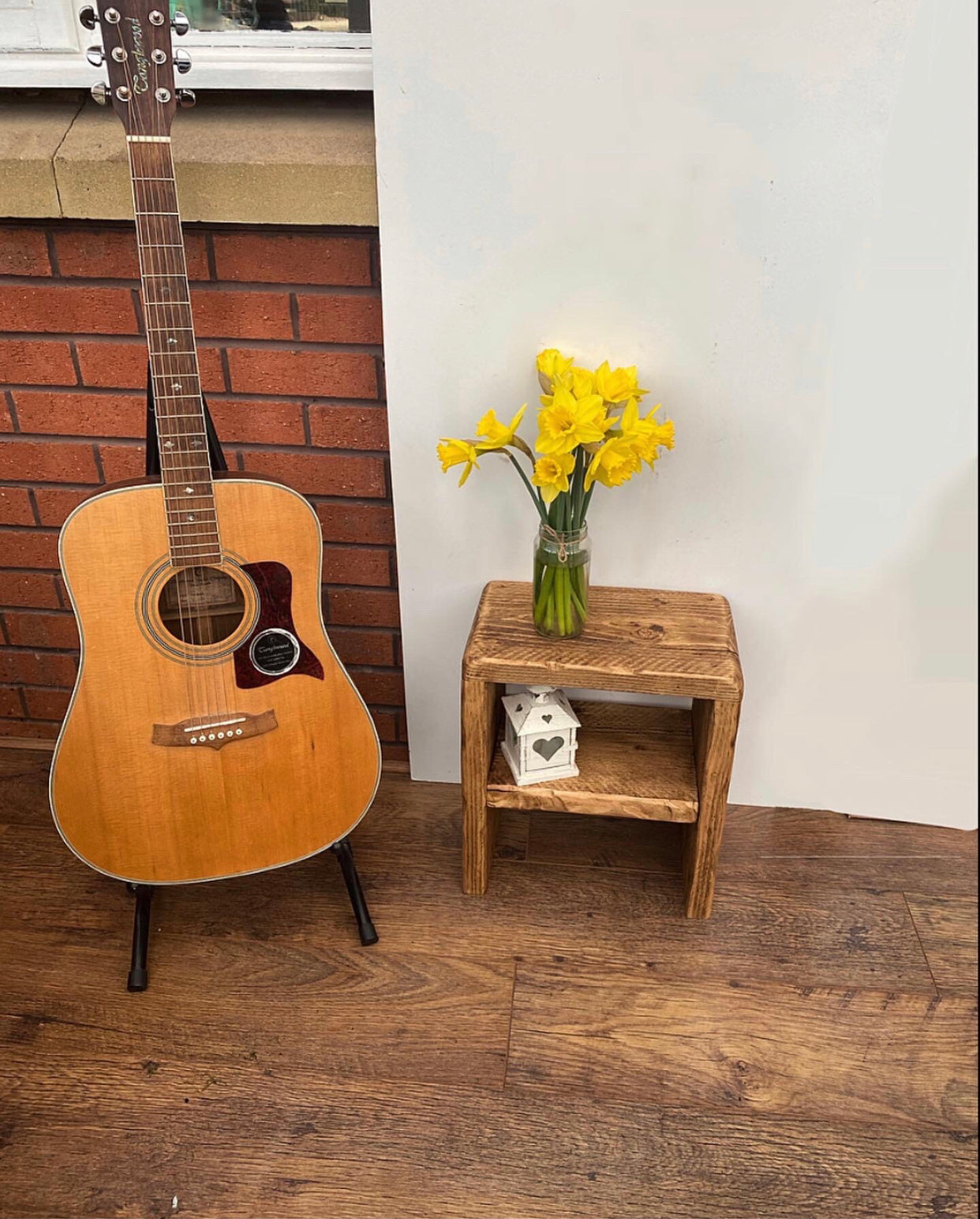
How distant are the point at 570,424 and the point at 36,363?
0.91 meters

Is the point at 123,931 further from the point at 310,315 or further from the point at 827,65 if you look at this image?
the point at 827,65

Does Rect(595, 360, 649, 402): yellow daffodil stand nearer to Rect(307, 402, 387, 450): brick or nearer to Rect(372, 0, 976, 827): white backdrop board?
Rect(372, 0, 976, 827): white backdrop board

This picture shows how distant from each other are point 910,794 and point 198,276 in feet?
4.39

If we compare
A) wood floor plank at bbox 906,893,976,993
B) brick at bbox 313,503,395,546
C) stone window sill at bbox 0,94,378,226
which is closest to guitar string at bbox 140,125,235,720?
stone window sill at bbox 0,94,378,226

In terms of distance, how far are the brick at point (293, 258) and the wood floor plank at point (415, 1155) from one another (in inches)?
45.5

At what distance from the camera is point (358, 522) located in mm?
1667

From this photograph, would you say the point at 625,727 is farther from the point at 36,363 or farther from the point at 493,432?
the point at 36,363

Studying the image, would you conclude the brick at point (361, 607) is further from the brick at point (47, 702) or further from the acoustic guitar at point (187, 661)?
the brick at point (47, 702)

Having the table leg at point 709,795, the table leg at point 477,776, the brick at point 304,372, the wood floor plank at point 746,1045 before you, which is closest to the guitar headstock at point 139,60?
the brick at point 304,372

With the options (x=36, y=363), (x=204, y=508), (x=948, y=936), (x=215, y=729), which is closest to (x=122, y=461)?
(x=36, y=363)

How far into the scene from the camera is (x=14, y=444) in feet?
5.41

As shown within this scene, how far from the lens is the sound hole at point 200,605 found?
52.7 inches

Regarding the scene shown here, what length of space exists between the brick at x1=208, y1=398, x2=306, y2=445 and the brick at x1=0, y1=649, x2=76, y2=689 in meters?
0.58

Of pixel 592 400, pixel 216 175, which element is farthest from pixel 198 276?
pixel 592 400
